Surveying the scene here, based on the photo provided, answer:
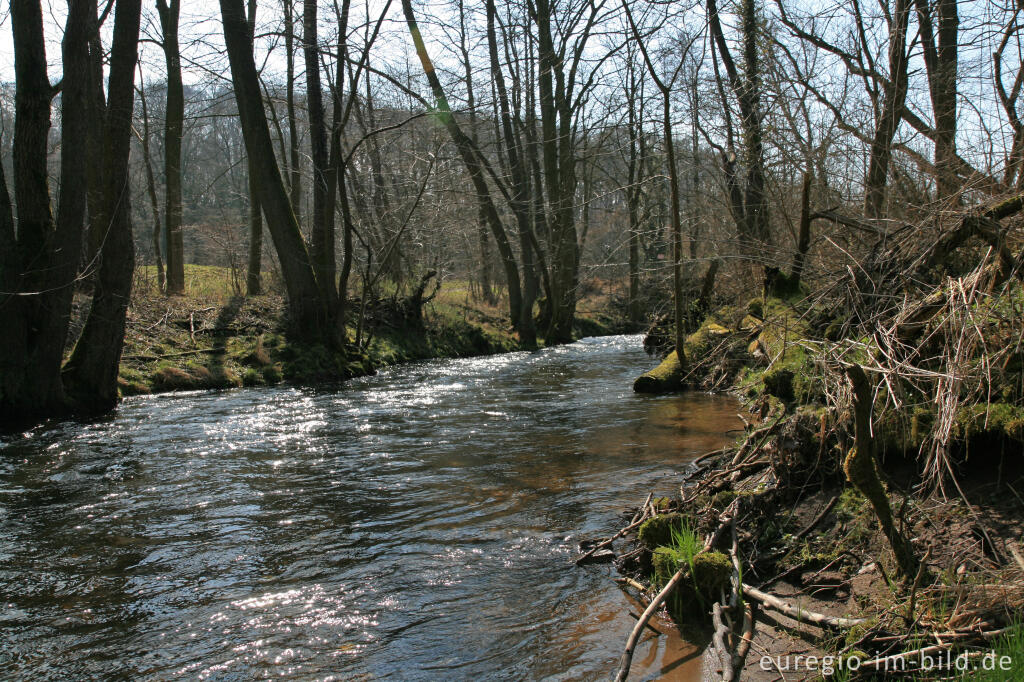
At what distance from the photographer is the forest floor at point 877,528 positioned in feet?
9.34

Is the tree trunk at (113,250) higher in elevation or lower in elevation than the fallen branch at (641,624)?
higher

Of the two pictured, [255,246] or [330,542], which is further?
[255,246]

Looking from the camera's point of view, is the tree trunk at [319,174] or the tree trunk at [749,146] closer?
the tree trunk at [749,146]

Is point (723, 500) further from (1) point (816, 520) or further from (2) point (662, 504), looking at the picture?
(1) point (816, 520)

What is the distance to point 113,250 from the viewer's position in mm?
10125

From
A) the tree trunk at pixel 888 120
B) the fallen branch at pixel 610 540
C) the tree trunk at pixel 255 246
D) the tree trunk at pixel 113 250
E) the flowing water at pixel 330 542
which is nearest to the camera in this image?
the flowing water at pixel 330 542

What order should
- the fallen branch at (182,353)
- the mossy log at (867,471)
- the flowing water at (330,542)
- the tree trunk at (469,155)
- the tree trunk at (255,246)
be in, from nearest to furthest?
the mossy log at (867,471)
the flowing water at (330,542)
the fallen branch at (182,353)
the tree trunk at (469,155)
the tree trunk at (255,246)

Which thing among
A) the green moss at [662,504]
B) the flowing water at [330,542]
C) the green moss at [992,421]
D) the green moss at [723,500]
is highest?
the green moss at [992,421]

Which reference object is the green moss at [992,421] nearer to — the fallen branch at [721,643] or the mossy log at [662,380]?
the fallen branch at [721,643]

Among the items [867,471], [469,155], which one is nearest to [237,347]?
[469,155]

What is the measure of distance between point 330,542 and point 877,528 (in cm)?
351

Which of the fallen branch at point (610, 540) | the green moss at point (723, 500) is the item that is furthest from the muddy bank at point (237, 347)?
the green moss at point (723, 500)

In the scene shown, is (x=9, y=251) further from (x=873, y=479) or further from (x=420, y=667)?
(x=873, y=479)

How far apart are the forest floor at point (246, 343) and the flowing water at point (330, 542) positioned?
11.1ft
